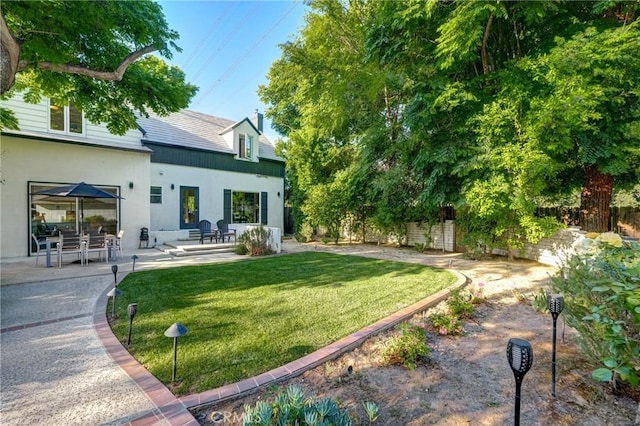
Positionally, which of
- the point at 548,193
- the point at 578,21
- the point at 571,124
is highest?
the point at 578,21

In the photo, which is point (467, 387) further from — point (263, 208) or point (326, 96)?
point (263, 208)

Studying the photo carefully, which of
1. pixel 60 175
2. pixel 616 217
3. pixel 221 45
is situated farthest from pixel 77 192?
pixel 616 217

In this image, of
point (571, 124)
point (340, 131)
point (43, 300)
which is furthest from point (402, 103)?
point (43, 300)

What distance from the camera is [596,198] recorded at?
8445 millimetres

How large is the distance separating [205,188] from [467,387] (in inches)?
576

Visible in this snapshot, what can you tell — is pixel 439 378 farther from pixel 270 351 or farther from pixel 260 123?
pixel 260 123

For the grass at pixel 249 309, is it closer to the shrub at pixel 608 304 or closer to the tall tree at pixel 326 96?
the shrub at pixel 608 304

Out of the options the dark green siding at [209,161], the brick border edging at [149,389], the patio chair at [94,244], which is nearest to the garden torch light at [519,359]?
the brick border edging at [149,389]

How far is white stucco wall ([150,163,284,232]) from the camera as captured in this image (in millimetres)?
13625

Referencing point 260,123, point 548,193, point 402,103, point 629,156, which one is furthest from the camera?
point 260,123

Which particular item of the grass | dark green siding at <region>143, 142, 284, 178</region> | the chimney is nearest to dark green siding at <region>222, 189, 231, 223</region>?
dark green siding at <region>143, 142, 284, 178</region>

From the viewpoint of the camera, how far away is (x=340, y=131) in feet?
48.6

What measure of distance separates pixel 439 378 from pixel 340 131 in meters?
13.2

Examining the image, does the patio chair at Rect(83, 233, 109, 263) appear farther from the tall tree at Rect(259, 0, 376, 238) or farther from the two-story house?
the tall tree at Rect(259, 0, 376, 238)
